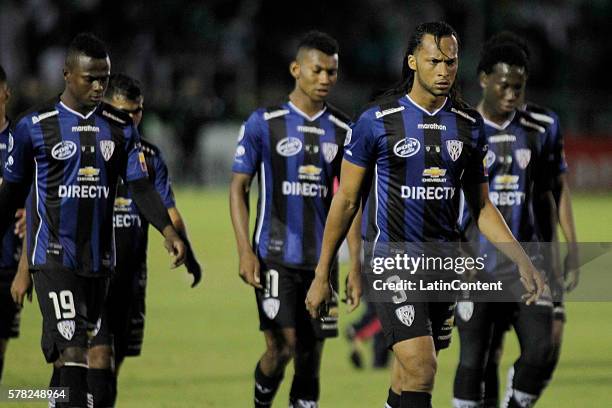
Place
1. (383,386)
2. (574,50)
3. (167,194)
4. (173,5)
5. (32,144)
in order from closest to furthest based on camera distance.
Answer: (32,144)
(167,194)
(383,386)
(173,5)
(574,50)

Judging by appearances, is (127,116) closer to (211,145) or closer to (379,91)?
(379,91)

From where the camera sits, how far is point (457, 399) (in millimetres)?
7617

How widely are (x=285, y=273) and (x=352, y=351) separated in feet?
10.1

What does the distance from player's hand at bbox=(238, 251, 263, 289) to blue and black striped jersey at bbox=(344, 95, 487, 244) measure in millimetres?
1334

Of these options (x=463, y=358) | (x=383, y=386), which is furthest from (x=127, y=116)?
(x=383, y=386)

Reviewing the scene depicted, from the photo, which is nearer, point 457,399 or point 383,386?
point 457,399

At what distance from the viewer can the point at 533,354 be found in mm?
7648

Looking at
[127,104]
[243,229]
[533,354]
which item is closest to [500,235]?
[533,354]

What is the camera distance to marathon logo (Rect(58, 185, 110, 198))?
6.79 m

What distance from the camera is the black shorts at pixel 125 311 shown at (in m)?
7.88

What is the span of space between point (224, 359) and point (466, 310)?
11.9 feet

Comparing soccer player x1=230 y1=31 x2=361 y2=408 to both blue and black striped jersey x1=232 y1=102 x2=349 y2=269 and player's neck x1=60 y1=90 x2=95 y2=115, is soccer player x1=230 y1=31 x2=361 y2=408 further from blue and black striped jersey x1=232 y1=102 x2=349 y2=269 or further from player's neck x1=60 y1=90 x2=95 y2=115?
player's neck x1=60 y1=90 x2=95 y2=115

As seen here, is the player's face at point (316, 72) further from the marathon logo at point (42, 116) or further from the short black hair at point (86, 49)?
the marathon logo at point (42, 116)

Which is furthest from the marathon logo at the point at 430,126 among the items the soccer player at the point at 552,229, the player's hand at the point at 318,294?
the soccer player at the point at 552,229
